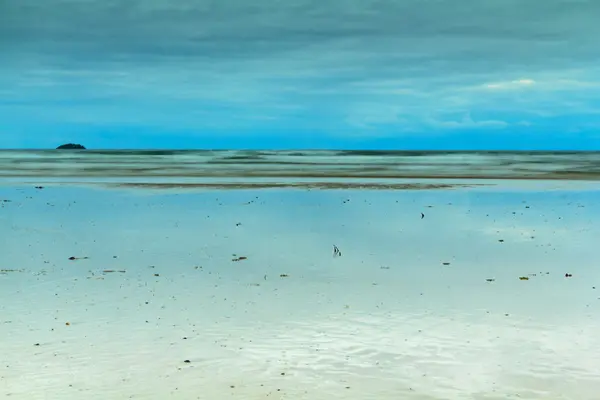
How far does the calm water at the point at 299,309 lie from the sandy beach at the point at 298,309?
3 cm

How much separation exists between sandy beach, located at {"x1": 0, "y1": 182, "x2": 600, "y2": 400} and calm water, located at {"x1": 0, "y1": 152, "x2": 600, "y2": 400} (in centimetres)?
3

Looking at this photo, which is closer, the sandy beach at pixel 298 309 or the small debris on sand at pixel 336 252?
the sandy beach at pixel 298 309

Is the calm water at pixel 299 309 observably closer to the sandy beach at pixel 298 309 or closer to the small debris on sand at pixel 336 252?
the sandy beach at pixel 298 309

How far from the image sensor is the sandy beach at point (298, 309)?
7145mm

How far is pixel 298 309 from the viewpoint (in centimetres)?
991

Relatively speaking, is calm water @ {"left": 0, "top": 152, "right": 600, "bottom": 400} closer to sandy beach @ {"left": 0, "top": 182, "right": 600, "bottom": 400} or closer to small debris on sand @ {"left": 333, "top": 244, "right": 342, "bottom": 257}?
sandy beach @ {"left": 0, "top": 182, "right": 600, "bottom": 400}

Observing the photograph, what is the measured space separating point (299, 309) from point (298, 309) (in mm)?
13

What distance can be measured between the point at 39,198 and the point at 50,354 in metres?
21.4

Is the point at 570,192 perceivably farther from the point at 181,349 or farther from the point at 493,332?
the point at 181,349

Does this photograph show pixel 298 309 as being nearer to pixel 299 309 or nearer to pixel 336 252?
pixel 299 309

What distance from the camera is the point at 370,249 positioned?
15.2 metres

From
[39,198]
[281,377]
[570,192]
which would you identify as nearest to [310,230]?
[281,377]

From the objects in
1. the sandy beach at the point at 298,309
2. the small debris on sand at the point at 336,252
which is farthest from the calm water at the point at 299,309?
the small debris on sand at the point at 336,252

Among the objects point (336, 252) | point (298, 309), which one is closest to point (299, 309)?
point (298, 309)
